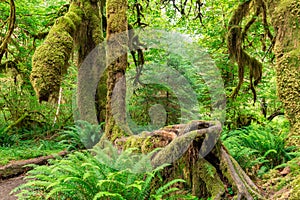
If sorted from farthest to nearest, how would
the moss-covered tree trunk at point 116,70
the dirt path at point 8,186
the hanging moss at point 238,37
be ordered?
the hanging moss at point 238,37, the moss-covered tree trunk at point 116,70, the dirt path at point 8,186

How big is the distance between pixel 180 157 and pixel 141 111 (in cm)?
659

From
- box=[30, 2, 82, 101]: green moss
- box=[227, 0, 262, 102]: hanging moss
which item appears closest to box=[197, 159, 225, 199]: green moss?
box=[30, 2, 82, 101]: green moss

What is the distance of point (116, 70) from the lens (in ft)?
19.4

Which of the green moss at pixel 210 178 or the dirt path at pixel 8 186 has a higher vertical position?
the green moss at pixel 210 178

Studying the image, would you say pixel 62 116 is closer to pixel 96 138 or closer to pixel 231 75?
pixel 96 138

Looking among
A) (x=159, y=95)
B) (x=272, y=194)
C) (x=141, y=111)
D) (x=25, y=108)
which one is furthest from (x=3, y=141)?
(x=272, y=194)

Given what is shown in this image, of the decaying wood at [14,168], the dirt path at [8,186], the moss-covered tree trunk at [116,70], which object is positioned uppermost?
the moss-covered tree trunk at [116,70]

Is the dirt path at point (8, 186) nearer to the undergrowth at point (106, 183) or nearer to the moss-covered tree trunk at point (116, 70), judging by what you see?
the undergrowth at point (106, 183)

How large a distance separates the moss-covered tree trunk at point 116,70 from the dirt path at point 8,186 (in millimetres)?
2206

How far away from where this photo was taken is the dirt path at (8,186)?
4.72 m

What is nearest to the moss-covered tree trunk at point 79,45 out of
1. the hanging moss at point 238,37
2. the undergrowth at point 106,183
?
the undergrowth at point 106,183

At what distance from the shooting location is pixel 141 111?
1015 centimetres

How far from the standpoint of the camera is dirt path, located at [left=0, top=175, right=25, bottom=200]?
4719 mm

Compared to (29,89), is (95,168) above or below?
below
